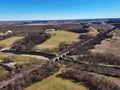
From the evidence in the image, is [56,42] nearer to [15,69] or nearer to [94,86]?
[15,69]

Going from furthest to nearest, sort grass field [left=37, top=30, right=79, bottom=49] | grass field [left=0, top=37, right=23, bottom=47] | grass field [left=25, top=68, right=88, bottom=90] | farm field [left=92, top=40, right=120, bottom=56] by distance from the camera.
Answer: grass field [left=0, top=37, right=23, bottom=47] → grass field [left=37, top=30, right=79, bottom=49] → farm field [left=92, top=40, right=120, bottom=56] → grass field [left=25, top=68, right=88, bottom=90]

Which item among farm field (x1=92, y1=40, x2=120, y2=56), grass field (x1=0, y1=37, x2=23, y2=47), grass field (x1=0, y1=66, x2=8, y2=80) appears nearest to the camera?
grass field (x1=0, y1=66, x2=8, y2=80)

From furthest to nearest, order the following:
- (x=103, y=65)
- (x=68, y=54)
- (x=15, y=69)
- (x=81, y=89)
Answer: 1. (x=68, y=54)
2. (x=103, y=65)
3. (x=15, y=69)
4. (x=81, y=89)

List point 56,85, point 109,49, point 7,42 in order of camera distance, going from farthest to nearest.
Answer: point 7,42 → point 109,49 → point 56,85

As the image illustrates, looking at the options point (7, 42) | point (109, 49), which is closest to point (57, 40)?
point (7, 42)

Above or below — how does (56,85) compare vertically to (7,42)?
above

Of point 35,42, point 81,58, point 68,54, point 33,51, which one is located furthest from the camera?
point 35,42

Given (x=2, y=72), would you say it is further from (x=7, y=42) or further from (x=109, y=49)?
(x=7, y=42)

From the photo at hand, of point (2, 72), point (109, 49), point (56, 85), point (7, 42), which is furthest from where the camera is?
point (7, 42)

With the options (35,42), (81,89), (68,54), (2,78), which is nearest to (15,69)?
(2,78)

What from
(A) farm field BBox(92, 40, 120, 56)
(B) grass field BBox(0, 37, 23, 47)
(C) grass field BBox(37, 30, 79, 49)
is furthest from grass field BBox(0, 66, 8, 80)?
(B) grass field BBox(0, 37, 23, 47)

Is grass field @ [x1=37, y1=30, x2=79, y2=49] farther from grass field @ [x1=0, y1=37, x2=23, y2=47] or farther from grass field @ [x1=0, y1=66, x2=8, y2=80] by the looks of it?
grass field @ [x1=0, y1=66, x2=8, y2=80]
